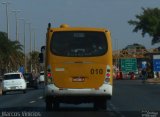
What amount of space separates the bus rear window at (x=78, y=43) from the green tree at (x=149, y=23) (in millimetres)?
101216

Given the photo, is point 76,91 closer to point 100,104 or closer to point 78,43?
point 78,43

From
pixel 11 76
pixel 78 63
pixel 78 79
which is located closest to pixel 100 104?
pixel 78 79

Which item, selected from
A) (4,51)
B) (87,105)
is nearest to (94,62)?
(87,105)

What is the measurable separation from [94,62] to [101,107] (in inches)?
91.7

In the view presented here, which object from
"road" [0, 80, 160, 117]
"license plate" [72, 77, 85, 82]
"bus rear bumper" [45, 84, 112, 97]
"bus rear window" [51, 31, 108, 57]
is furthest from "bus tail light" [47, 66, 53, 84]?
"road" [0, 80, 160, 117]

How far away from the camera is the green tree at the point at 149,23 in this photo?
128m

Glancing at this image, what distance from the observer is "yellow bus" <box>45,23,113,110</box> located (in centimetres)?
2580

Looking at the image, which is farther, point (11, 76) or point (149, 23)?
point (149, 23)

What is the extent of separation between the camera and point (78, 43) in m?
25.9

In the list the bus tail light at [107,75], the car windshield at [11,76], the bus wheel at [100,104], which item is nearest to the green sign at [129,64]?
the car windshield at [11,76]

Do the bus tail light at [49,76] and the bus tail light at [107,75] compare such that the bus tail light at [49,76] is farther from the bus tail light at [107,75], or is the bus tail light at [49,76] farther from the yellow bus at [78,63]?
the bus tail light at [107,75]

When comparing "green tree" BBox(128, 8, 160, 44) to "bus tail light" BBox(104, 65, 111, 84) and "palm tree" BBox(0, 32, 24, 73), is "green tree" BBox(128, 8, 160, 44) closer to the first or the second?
"palm tree" BBox(0, 32, 24, 73)

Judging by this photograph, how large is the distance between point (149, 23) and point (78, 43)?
105976 millimetres

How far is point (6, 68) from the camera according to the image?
99062mm
